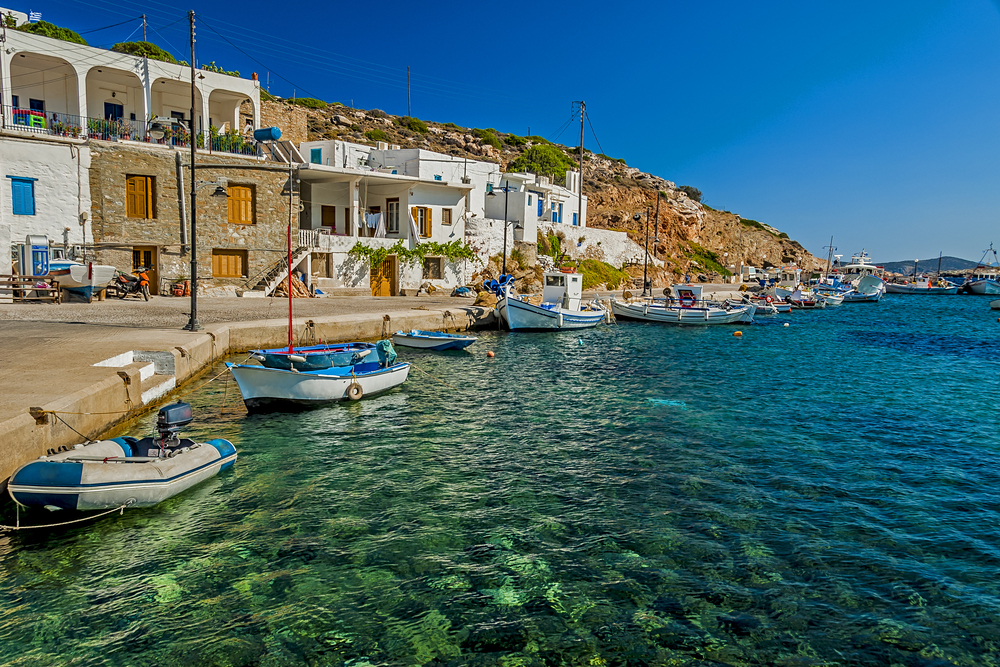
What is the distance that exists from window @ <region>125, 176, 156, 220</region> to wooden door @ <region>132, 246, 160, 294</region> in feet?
5.01

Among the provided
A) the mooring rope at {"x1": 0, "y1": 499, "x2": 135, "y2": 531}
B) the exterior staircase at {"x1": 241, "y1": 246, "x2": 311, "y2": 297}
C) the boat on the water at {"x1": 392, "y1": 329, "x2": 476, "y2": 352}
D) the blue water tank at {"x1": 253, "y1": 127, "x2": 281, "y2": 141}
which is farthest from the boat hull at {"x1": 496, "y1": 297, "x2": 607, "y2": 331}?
the mooring rope at {"x1": 0, "y1": 499, "x2": 135, "y2": 531}

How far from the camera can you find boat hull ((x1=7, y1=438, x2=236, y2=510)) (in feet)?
23.7

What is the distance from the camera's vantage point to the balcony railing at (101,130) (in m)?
27.0

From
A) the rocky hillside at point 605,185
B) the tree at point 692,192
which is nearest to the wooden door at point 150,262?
the rocky hillside at point 605,185

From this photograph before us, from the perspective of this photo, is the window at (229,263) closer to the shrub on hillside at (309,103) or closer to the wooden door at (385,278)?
the wooden door at (385,278)

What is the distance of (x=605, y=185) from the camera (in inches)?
3246

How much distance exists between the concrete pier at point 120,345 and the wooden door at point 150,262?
2.52m

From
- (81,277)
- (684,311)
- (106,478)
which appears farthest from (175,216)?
(684,311)

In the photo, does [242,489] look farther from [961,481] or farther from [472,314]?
[472,314]

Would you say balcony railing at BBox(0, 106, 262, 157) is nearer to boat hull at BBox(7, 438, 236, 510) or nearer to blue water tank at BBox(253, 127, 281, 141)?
blue water tank at BBox(253, 127, 281, 141)

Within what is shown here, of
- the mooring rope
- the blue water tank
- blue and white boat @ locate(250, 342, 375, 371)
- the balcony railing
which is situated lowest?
the mooring rope

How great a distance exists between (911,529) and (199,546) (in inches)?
346

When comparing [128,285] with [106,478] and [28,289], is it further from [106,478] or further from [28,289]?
[106,478]

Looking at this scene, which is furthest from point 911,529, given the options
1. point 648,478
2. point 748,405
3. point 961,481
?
point 748,405
